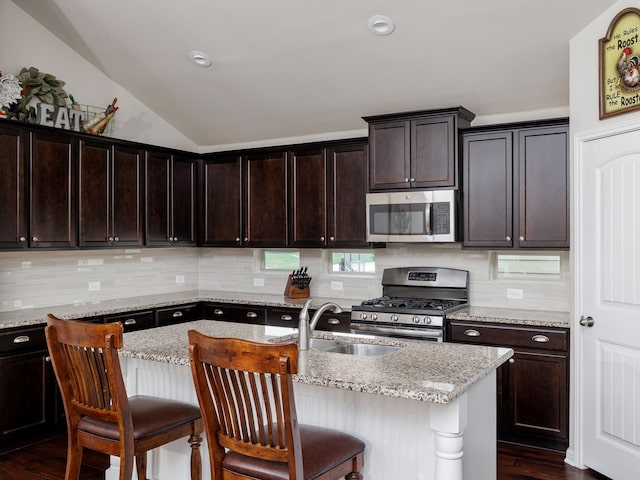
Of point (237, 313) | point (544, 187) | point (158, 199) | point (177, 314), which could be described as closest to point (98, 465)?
point (177, 314)

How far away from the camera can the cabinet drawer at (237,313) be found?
16.5 feet

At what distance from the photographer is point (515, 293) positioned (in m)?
4.49

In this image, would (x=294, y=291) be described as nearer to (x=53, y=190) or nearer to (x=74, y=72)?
(x=53, y=190)

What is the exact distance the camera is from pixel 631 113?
126 inches

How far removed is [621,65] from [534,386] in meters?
2.13

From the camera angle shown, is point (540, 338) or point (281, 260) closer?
point (540, 338)

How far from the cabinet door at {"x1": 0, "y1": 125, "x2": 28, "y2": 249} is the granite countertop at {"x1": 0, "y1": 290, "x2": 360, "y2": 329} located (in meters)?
0.55

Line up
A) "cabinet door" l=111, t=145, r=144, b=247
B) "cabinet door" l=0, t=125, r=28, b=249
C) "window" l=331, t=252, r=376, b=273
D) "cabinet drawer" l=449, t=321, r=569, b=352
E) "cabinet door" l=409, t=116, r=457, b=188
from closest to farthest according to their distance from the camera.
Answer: "cabinet drawer" l=449, t=321, r=569, b=352 → "cabinet door" l=0, t=125, r=28, b=249 → "cabinet door" l=409, t=116, r=457, b=188 → "cabinet door" l=111, t=145, r=144, b=247 → "window" l=331, t=252, r=376, b=273

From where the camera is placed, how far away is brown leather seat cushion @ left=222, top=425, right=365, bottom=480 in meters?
1.91

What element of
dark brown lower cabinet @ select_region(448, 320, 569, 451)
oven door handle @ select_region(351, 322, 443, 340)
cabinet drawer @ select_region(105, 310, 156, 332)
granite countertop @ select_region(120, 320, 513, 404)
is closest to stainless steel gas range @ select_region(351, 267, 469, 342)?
oven door handle @ select_region(351, 322, 443, 340)

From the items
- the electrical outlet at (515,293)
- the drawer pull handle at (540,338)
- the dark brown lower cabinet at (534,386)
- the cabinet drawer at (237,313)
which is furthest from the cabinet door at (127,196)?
the drawer pull handle at (540,338)

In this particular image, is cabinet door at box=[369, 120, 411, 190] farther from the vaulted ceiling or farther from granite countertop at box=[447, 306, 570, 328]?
granite countertop at box=[447, 306, 570, 328]

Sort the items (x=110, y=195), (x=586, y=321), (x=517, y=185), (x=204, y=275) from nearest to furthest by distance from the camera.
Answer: (x=586, y=321)
(x=517, y=185)
(x=110, y=195)
(x=204, y=275)

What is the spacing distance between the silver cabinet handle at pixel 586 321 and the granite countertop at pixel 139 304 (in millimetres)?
1744
